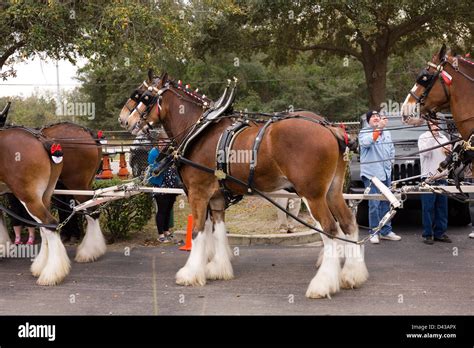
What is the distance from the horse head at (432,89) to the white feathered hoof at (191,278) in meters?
2.99

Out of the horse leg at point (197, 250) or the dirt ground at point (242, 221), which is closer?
the horse leg at point (197, 250)

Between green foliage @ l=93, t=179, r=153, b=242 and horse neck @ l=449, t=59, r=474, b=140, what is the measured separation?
16.9ft

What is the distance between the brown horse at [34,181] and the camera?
665cm

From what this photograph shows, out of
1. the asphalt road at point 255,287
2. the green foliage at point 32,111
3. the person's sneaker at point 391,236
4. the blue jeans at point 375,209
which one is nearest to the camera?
the asphalt road at point 255,287

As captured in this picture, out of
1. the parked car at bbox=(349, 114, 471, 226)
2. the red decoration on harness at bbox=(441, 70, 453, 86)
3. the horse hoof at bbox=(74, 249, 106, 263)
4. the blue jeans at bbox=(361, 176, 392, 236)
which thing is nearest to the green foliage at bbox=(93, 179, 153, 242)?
the horse hoof at bbox=(74, 249, 106, 263)

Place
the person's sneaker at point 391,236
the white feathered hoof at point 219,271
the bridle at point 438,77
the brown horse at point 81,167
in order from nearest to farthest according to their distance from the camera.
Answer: the bridle at point 438,77 → the white feathered hoof at point 219,271 → the brown horse at point 81,167 → the person's sneaker at point 391,236

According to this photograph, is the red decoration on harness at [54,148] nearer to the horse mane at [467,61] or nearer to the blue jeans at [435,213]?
the horse mane at [467,61]

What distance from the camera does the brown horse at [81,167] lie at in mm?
7656

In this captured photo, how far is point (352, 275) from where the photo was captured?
619 cm

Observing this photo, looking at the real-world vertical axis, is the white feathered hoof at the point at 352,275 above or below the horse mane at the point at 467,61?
below

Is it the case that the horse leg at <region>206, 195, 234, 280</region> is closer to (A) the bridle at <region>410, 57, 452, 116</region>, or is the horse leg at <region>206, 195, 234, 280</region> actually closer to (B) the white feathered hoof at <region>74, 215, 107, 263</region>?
(B) the white feathered hoof at <region>74, 215, 107, 263</region>

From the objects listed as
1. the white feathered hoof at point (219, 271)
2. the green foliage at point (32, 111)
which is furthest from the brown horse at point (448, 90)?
the green foliage at point (32, 111)

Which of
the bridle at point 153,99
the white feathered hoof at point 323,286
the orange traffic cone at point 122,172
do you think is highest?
the bridle at point 153,99
